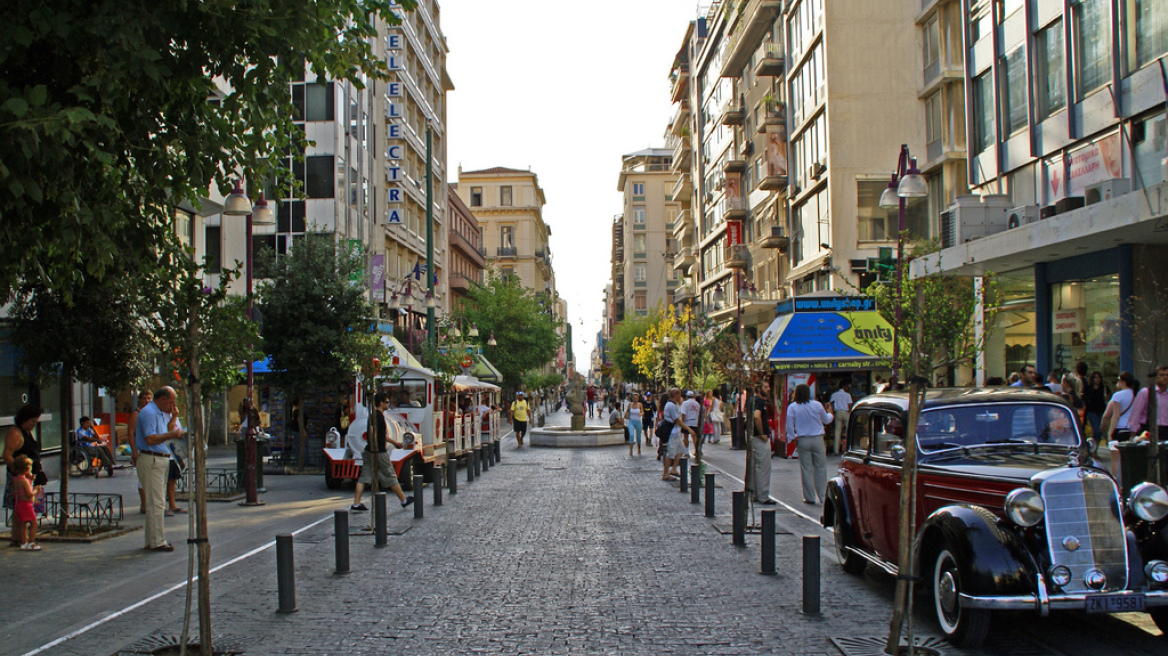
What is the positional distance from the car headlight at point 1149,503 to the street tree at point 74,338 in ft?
35.1

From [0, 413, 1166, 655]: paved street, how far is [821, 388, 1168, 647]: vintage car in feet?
1.70

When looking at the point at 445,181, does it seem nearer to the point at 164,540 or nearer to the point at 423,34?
Answer: the point at 423,34

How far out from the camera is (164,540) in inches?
432

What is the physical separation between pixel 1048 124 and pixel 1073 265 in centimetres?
348

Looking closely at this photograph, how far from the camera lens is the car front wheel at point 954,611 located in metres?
6.30

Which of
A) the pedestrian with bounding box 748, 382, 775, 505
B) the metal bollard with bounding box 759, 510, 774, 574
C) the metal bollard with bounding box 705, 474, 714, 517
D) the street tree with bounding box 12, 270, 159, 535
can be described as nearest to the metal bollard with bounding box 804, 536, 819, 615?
the metal bollard with bounding box 759, 510, 774, 574

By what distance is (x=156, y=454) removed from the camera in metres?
11.3

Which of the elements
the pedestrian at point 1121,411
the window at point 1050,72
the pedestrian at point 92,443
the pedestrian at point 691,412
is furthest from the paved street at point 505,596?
the window at point 1050,72

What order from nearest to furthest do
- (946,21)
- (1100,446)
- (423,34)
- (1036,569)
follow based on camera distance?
1. (1036,569)
2. (1100,446)
3. (946,21)
4. (423,34)

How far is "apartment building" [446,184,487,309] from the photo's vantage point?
63.6m

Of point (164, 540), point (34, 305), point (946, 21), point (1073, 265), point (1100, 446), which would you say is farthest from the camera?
point (946, 21)

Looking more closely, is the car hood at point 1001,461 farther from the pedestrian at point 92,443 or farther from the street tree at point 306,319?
the pedestrian at point 92,443

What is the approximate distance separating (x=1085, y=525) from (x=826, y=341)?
73.1 ft

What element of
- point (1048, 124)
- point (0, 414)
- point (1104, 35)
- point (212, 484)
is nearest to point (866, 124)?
point (1048, 124)
